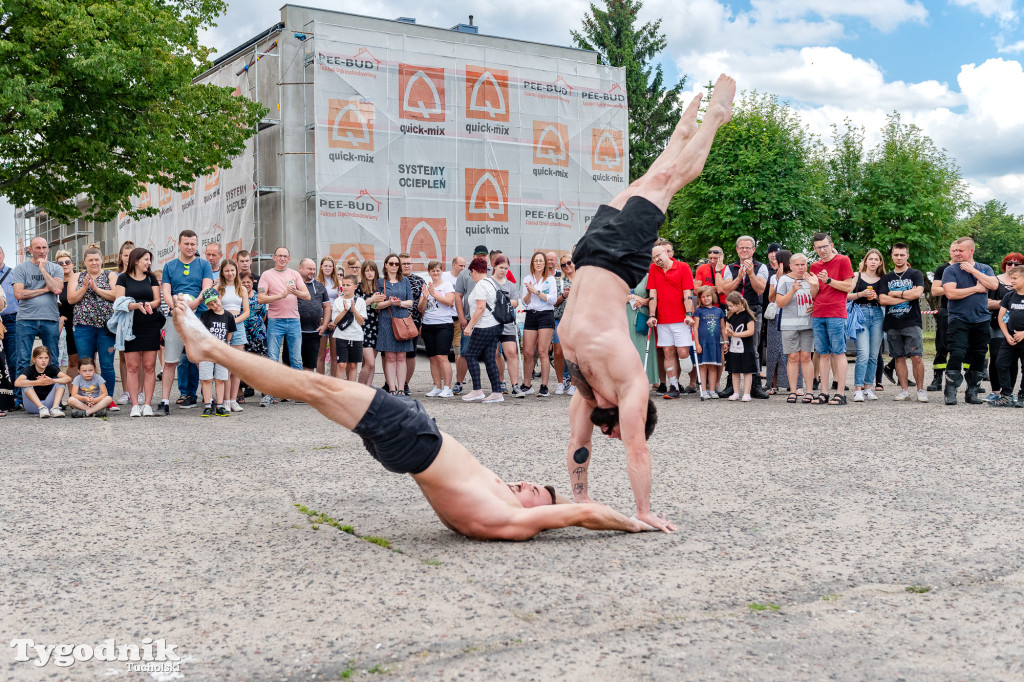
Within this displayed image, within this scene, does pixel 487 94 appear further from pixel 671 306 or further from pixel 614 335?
pixel 614 335

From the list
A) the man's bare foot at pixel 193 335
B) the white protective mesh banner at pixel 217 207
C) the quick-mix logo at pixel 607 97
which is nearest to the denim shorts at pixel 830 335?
the man's bare foot at pixel 193 335

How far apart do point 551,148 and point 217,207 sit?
943 cm

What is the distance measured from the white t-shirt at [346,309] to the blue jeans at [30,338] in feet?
10.9

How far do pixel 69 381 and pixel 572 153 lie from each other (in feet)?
55.0

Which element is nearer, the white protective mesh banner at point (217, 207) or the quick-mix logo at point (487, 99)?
the white protective mesh banner at point (217, 207)

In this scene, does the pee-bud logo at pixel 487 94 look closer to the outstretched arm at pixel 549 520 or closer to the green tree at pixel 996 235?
the outstretched arm at pixel 549 520

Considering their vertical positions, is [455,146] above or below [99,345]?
above

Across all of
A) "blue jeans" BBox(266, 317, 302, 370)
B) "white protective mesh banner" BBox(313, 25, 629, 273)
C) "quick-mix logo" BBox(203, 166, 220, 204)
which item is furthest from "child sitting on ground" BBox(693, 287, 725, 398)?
"quick-mix logo" BBox(203, 166, 220, 204)

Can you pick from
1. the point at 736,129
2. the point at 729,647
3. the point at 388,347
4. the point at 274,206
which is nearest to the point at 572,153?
the point at 274,206

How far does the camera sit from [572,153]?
24359 millimetres

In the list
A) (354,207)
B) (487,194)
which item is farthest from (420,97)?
(354,207)

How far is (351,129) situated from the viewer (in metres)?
21.4

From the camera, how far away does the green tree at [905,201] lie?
3466cm

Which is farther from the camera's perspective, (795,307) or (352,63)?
(352,63)
